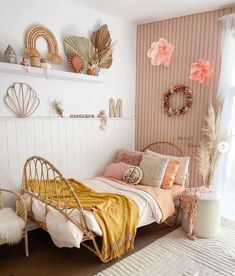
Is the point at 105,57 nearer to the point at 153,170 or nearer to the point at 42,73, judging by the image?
the point at 42,73

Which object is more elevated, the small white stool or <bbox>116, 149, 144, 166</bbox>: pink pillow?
<bbox>116, 149, 144, 166</bbox>: pink pillow

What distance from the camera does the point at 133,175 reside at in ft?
10.1

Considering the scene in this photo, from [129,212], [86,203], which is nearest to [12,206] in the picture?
[86,203]

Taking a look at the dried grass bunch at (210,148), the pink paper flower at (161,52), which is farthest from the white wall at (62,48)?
the dried grass bunch at (210,148)

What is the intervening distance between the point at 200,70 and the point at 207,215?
1702 mm

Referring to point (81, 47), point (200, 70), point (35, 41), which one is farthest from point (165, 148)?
point (35, 41)

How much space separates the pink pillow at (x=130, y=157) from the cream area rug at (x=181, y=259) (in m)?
1.03

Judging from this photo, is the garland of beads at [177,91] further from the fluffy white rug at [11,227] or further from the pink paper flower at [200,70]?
the fluffy white rug at [11,227]

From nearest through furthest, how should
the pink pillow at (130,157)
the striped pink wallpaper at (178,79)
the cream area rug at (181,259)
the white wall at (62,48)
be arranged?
the cream area rug at (181,259) < the white wall at (62,48) < the striped pink wallpaper at (178,79) < the pink pillow at (130,157)

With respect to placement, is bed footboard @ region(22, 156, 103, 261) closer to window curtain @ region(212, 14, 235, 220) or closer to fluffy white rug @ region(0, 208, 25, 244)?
fluffy white rug @ region(0, 208, 25, 244)

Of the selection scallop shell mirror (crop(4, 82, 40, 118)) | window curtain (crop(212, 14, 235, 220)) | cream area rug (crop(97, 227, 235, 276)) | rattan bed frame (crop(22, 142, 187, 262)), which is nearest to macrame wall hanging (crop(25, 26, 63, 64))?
scallop shell mirror (crop(4, 82, 40, 118))

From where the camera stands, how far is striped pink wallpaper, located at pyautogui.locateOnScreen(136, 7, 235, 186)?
317 centimetres

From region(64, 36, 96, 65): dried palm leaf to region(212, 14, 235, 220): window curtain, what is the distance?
5.25 ft

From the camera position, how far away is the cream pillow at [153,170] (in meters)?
3.01
